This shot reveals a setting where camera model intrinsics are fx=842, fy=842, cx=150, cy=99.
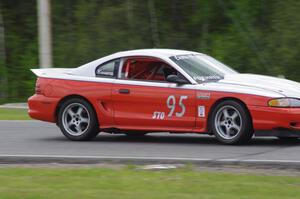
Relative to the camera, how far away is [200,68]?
12.8 metres

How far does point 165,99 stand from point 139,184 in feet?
13.2

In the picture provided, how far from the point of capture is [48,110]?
13.5 m

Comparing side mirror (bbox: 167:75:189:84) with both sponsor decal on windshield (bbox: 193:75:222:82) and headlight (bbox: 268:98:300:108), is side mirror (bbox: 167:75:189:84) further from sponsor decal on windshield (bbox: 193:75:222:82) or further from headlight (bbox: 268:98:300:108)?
headlight (bbox: 268:98:300:108)

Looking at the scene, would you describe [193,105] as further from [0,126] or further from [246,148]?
[0,126]

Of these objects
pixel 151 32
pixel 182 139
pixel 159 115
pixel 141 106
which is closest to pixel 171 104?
pixel 159 115

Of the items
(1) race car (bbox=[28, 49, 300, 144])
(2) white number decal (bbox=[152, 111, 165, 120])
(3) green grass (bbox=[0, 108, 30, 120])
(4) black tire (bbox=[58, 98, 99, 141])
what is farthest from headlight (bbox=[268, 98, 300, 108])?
(3) green grass (bbox=[0, 108, 30, 120])

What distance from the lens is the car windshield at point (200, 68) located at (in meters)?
12.6

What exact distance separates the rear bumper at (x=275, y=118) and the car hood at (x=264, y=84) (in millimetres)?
249

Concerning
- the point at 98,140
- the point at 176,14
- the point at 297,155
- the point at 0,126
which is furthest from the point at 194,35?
the point at 297,155

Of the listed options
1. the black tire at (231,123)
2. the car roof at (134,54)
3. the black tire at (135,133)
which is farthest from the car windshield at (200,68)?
the black tire at (135,133)

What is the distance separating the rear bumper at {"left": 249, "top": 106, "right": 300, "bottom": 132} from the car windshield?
1030 millimetres

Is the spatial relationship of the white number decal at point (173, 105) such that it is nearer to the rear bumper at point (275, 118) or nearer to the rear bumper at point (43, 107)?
the rear bumper at point (275, 118)

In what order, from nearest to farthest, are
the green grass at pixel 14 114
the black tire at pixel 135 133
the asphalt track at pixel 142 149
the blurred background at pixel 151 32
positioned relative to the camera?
the asphalt track at pixel 142 149 < the black tire at pixel 135 133 < the green grass at pixel 14 114 < the blurred background at pixel 151 32

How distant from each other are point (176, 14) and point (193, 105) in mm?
17986
